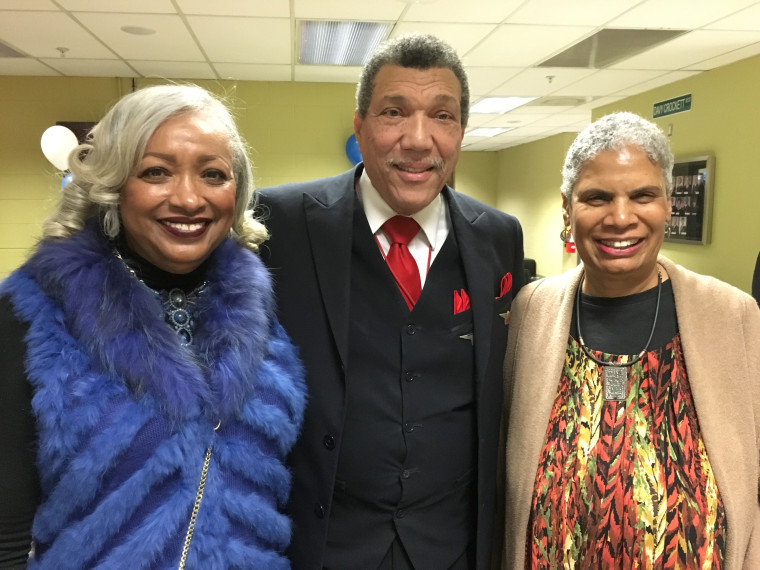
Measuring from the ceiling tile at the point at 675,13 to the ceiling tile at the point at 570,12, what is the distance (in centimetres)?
11

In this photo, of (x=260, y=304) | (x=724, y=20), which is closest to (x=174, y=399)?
(x=260, y=304)

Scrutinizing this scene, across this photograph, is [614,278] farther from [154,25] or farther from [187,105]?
[154,25]

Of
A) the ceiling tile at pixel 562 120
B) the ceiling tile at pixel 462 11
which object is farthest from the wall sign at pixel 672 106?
the ceiling tile at pixel 462 11

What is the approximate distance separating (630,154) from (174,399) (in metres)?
1.19

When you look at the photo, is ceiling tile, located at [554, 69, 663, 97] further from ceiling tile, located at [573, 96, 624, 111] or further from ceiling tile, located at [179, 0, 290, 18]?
ceiling tile, located at [179, 0, 290, 18]

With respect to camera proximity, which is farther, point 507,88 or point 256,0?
point 507,88

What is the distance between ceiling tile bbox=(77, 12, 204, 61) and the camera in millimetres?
4246

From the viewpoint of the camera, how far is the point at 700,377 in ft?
4.64

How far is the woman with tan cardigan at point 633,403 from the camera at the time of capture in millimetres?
1364

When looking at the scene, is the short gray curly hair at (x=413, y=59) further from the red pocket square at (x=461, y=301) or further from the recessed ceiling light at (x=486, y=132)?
the recessed ceiling light at (x=486, y=132)

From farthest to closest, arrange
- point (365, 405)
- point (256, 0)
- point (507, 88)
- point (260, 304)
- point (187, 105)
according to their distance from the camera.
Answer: point (507, 88) < point (256, 0) < point (365, 405) < point (260, 304) < point (187, 105)

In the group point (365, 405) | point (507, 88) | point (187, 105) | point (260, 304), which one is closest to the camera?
point (187, 105)

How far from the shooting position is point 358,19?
424 centimetres

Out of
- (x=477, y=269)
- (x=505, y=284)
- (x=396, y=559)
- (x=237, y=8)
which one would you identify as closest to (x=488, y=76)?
(x=237, y=8)
